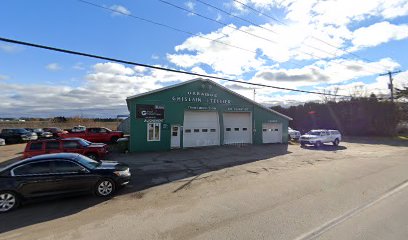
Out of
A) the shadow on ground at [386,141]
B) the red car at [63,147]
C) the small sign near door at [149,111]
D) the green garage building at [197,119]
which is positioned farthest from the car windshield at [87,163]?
the shadow on ground at [386,141]

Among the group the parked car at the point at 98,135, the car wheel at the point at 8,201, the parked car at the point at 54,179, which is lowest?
the car wheel at the point at 8,201

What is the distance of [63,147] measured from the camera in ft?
50.4

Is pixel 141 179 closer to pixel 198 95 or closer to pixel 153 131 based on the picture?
pixel 153 131

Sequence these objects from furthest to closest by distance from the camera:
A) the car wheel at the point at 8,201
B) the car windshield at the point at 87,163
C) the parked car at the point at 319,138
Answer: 1. the parked car at the point at 319,138
2. the car windshield at the point at 87,163
3. the car wheel at the point at 8,201

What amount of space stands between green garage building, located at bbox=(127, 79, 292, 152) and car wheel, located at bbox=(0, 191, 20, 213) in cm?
1259

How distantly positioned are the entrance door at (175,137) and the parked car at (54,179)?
1271 cm

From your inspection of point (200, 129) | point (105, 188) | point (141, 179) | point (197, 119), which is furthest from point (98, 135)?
point (105, 188)

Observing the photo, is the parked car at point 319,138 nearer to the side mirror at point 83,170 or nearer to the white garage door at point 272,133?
the white garage door at point 272,133

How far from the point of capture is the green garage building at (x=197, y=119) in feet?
69.3

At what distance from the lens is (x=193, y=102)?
2345 cm

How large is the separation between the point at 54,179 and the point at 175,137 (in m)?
14.2

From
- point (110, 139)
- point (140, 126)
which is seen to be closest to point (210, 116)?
point (140, 126)

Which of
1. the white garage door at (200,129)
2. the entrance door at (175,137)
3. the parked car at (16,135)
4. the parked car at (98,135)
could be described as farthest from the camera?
the parked car at (16,135)

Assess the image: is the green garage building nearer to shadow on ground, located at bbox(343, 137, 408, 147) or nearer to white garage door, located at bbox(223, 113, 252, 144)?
white garage door, located at bbox(223, 113, 252, 144)
